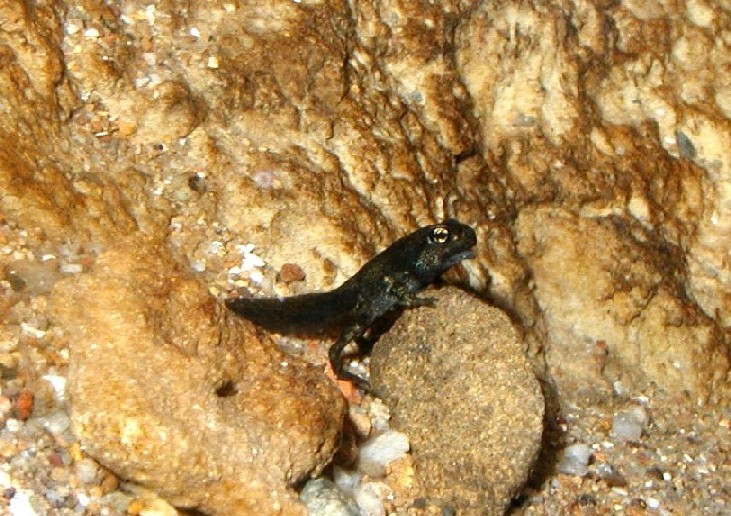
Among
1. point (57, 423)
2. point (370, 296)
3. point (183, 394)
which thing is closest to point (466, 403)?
point (370, 296)

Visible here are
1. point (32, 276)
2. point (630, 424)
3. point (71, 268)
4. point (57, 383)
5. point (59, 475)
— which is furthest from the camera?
point (630, 424)

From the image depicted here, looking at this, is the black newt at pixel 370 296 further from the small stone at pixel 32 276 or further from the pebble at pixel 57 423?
the pebble at pixel 57 423

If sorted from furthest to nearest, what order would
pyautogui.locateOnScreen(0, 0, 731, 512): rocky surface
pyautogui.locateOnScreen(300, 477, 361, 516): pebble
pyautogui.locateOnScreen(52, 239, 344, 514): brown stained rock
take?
pyautogui.locateOnScreen(0, 0, 731, 512): rocky surface < pyautogui.locateOnScreen(300, 477, 361, 516): pebble < pyautogui.locateOnScreen(52, 239, 344, 514): brown stained rock

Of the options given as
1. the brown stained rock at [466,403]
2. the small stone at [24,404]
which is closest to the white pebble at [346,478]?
the brown stained rock at [466,403]

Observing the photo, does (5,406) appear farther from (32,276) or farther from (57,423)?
(32,276)

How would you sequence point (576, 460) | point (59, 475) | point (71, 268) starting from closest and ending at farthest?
point (59, 475) < point (71, 268) < point (576, 460)

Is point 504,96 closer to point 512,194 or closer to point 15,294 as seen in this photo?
point 512,194

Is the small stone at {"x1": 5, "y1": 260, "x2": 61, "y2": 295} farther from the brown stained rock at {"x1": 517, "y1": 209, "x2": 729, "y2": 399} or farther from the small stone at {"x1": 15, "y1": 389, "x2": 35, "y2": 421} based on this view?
the brown stained rock at {"x1": 517, "y1": 209, "x2": 729, "y2": 399}

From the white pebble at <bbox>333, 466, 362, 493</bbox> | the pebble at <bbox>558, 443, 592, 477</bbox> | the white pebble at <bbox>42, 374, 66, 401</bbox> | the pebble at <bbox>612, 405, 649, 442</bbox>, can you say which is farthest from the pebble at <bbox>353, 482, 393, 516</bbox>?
the pebble at <bbox>612, 405, 649, 442</bbox>
